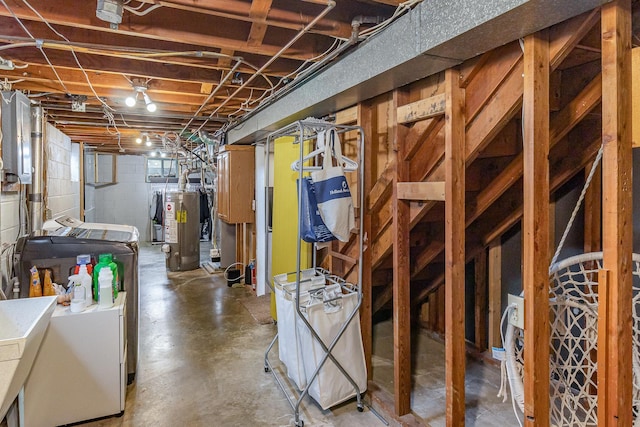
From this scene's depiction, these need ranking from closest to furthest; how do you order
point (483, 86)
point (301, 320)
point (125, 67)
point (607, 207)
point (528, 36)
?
point (607, 207) < point (528, 36) < point (483, 86) < point (301, 320) < point (125, 67)

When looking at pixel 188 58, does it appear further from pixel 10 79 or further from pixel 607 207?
pixel 607 207

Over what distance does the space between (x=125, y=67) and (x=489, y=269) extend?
3.13 m

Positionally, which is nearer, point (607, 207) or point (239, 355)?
point (607, 207)

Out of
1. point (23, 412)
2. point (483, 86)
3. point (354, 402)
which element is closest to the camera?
point (483, 86)

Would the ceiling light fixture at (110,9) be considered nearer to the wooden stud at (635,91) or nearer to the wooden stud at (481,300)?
the wooden stud at (635,91)

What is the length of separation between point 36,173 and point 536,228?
12.9 ft

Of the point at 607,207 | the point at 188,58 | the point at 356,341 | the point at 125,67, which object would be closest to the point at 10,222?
the point at 125,67

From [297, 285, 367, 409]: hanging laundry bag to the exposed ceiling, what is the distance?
4.98 ft

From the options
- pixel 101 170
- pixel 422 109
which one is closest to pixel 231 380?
pixel 422 109

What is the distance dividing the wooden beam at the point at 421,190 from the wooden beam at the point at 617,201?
733 mm

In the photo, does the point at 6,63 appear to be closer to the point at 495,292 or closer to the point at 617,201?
the point at 617,201

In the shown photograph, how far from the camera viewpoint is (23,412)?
6.95ft

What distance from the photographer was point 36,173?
3.47 metres

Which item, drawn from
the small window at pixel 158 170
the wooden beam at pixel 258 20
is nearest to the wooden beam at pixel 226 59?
the wooden beam at pixel 258 20
